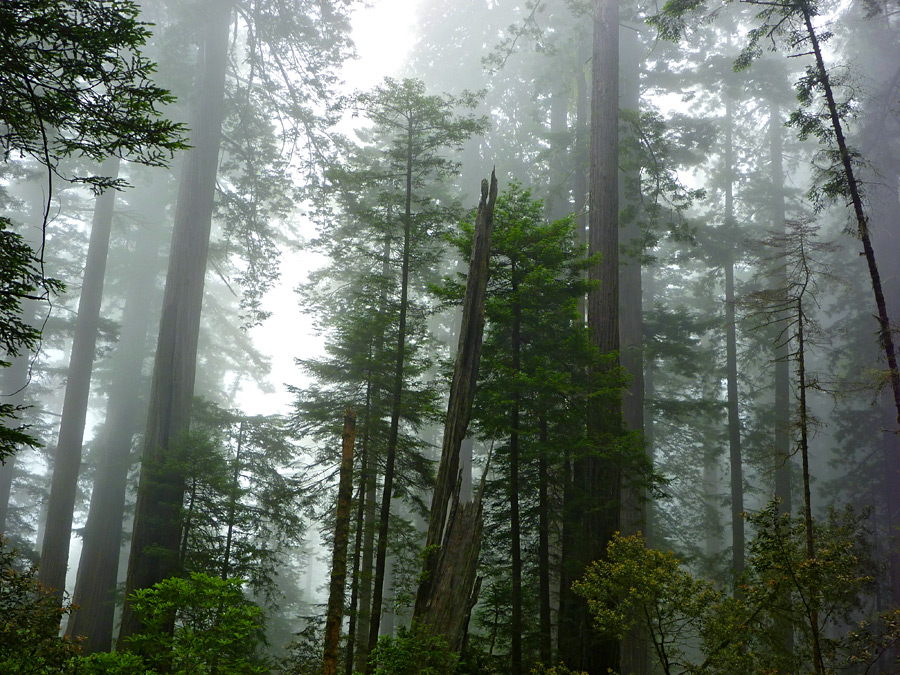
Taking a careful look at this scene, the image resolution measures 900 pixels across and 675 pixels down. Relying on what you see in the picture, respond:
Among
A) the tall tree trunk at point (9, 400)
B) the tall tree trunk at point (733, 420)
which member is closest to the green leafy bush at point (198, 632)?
the tall tree trunk at point (733, 420)

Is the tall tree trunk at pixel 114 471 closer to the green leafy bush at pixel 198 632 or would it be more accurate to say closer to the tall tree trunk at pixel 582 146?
the green leafy bush at pixel 198 632

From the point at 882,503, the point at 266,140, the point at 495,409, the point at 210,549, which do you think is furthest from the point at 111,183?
the point at 882,503

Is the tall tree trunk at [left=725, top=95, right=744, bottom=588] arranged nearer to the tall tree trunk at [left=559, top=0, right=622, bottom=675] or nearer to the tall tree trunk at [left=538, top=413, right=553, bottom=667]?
the tall tree trunk at [left=559, top=0, right=622, bottom=675]

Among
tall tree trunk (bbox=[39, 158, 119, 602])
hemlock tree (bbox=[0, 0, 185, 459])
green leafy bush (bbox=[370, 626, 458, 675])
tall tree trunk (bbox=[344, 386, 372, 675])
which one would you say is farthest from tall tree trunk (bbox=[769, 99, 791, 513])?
tall tree trunk (bbox=[39, 158, 119, 602])

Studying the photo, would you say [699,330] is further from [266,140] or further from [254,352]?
[254,352]

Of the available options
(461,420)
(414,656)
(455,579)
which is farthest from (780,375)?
(414,656)

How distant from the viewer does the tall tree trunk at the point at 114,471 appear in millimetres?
16016

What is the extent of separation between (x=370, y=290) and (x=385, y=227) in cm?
115

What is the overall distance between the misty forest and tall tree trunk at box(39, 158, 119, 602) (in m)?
0.10

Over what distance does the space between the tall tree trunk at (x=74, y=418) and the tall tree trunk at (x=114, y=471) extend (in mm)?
1188

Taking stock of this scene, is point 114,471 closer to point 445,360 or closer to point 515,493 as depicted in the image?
point 445,360

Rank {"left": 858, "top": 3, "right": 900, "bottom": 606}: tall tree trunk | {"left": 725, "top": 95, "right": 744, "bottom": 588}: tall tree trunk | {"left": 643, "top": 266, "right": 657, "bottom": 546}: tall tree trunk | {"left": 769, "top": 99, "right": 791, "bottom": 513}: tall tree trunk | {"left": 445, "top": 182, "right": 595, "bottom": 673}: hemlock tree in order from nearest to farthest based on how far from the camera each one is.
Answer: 1. {"left": 445, "top": 182, "right": 595, "bottom": 673}: hemlock tree
2. {"left": 643, "top": 266, "right": 657, "bottom": 546}: tall tree trunk
3. {"left": 769, "top": 99, "right": 791, "bottom": 513}: tall tree trunk
4. {"left": 725, "top": 95, "right": 744, "bottom": 588}: tall tree trunk
5. {"left": 858, "top": 3, "right": 900, "bottom": 606}: tall tree trunk

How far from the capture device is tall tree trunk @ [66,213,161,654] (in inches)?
631

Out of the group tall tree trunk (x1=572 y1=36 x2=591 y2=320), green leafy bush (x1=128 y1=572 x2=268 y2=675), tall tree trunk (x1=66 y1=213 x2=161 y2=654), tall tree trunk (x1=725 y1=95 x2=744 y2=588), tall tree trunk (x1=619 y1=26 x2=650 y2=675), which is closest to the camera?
green leafy bush (x1=128 y1=572 x2=268 y2=675)
